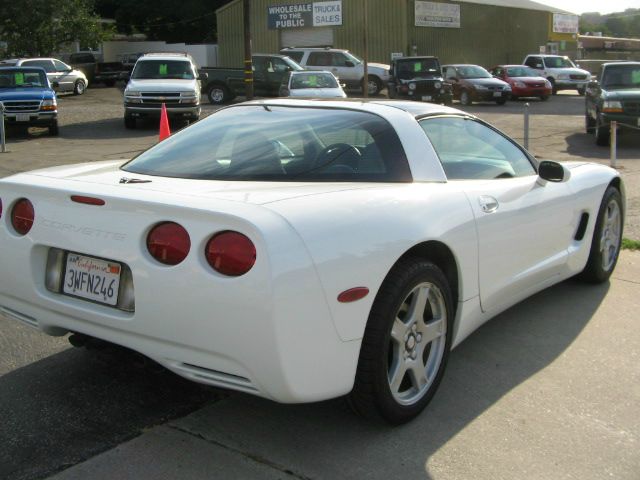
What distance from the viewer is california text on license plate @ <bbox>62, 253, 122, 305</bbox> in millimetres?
3141

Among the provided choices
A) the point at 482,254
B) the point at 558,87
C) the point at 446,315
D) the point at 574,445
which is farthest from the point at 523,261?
the point at 558,87

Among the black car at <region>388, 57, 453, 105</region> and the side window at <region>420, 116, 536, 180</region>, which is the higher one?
the black car at <region>388, 57, 453, 105</region>

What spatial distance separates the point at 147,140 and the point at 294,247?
15739 mm

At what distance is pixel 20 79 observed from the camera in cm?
1884

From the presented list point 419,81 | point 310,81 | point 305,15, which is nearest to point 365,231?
point 310,81

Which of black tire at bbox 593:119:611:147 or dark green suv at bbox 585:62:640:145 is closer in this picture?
dark green suv at bbox 585:62:640:145

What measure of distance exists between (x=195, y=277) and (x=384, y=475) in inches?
41.8

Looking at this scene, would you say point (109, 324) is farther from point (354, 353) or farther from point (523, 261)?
point (523, 261)

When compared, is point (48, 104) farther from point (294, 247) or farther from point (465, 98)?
point (294, 247)

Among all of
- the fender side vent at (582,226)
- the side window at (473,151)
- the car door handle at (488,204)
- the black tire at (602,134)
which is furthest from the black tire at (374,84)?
the car door handle at (488,204)

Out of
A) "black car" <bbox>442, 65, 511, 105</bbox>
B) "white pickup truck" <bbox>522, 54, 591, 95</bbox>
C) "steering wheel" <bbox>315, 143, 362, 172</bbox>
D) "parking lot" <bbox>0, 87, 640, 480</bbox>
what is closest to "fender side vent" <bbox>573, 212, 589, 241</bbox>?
"parking lot" <bbox>0, 87, 640, 480</bbox>

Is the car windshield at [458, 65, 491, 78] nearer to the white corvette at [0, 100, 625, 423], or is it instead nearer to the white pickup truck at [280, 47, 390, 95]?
the white pickup truck at [280, 47, 390, 95]

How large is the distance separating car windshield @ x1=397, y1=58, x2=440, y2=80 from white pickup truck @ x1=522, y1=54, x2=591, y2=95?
8909 millimetres

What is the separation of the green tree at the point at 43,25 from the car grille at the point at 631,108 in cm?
3268
